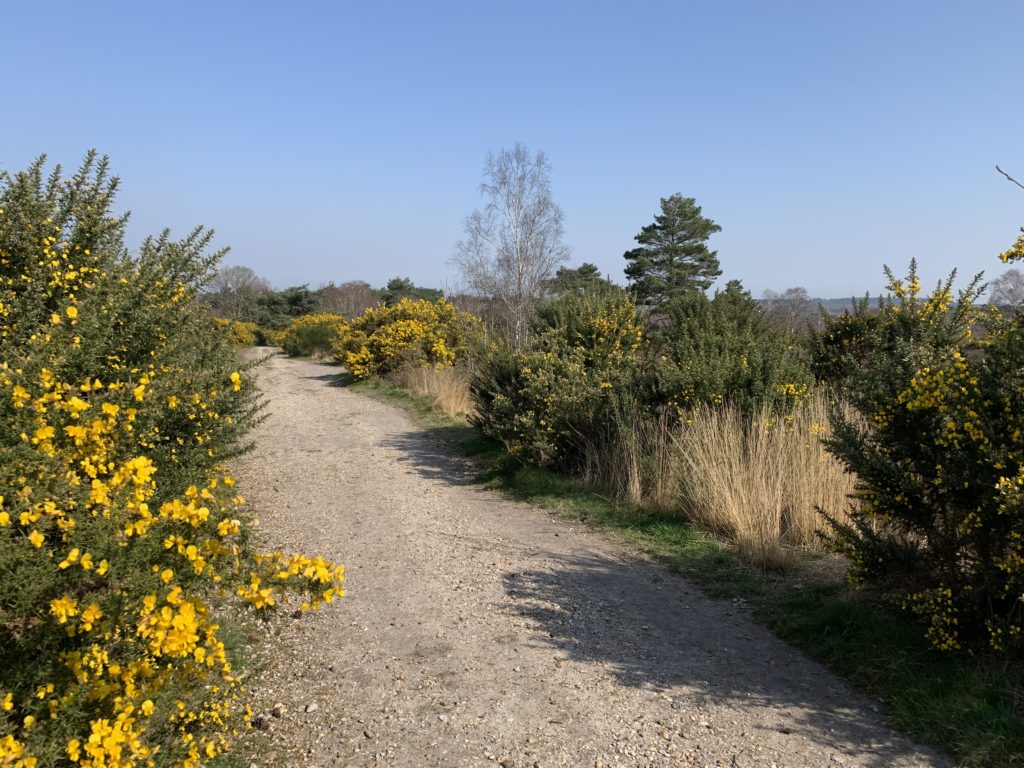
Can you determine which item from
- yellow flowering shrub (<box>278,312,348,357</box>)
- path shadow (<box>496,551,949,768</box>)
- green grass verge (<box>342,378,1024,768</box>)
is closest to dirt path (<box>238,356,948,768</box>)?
path shadow (<box>496,551,949,768</box>)

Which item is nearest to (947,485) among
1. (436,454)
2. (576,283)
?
(436,454)

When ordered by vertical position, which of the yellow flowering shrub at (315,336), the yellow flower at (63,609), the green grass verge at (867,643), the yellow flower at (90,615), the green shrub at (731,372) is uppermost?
the yellow flowering shrub at (315,336)

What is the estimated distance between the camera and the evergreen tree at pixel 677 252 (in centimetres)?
3141

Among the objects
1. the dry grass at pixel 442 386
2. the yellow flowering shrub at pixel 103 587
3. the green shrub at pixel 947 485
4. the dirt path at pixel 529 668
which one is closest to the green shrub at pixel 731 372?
the dirt path at pixel 529 668

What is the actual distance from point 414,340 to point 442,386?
379 cm

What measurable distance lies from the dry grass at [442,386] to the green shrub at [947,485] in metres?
8.54

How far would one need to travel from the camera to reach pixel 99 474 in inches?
109

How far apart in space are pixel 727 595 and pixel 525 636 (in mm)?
1594

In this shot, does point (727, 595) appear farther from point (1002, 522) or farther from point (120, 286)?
point (120, 286)

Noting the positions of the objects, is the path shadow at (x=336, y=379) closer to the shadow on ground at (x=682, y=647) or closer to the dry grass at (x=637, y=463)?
the dry grass at (x=637, y=463)

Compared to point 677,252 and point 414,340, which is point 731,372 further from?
point 677,252

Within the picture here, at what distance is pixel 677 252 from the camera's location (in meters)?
31.7

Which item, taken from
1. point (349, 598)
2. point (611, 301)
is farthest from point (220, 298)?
point (349, 598)

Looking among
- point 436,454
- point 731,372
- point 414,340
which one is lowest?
point 436,454
